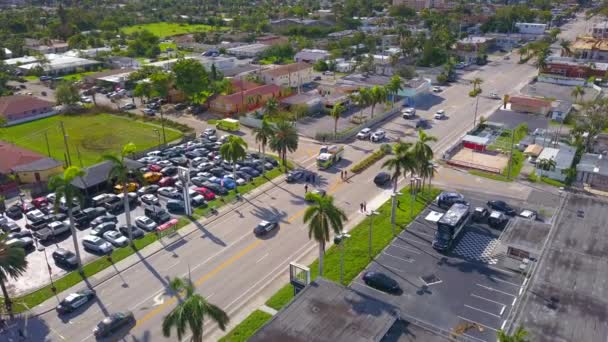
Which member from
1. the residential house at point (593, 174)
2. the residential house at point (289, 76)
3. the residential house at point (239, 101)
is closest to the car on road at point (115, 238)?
the residential house at point (239, 101)

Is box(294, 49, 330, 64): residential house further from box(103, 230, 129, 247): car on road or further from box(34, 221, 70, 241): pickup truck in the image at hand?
box(34, 221, 70, 241): pickup truck

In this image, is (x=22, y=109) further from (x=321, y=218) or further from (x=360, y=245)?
(x=321, y=218)

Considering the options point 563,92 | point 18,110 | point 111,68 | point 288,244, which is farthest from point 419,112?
point 111,68

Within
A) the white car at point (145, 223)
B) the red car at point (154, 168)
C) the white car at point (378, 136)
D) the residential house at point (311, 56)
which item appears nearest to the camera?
the white car at point (145, 223)

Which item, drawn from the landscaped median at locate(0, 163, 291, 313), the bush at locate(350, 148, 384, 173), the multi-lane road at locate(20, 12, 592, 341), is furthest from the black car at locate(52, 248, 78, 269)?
the bush at locate(350, 148, 384, 173)

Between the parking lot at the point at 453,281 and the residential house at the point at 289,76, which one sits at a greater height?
the residential house at the point at 289,76

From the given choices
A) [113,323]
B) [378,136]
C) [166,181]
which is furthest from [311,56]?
[113,323]

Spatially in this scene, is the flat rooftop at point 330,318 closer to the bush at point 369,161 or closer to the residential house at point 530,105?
the bush at point 369,161
